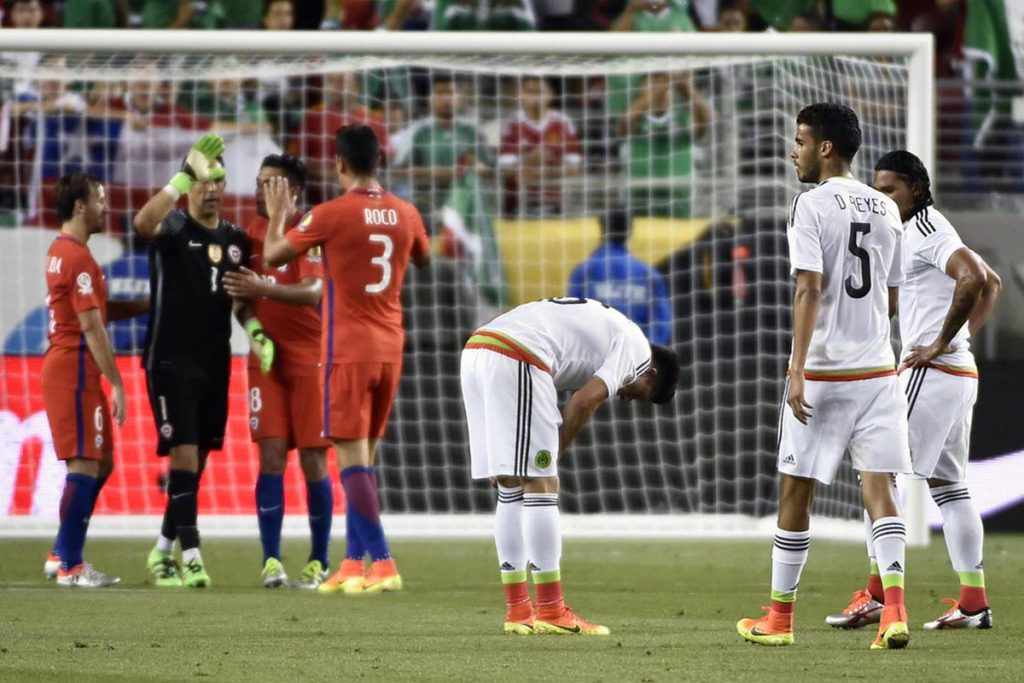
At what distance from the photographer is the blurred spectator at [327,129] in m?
13.0

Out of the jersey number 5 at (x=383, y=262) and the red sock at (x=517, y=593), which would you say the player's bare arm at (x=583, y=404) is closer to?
the red sock at (x=517, y=593)

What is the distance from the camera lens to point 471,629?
663 cm

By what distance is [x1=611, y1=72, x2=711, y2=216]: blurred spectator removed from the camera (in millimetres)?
12875

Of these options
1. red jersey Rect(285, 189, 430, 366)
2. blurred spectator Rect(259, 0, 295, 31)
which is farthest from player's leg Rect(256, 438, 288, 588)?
blurred spectator Rect(259, 0, 295, 31)

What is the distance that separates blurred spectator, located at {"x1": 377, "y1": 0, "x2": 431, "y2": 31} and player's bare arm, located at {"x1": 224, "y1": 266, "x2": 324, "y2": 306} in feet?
21.4

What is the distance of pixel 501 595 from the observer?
820 centimetres

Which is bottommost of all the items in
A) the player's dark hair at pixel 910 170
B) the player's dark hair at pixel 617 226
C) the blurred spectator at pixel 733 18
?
the player's dark hair at pixel 617 226

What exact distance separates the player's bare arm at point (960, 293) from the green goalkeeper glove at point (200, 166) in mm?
3594

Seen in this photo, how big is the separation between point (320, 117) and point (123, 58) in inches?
60.1

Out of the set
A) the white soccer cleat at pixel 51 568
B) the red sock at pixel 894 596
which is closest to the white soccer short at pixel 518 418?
the red sock at pixel 894 596

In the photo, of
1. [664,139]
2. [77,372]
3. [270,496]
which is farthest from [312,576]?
[664,139]

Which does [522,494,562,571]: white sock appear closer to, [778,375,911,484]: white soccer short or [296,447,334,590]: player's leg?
[778,375,911,484]: white soccer short

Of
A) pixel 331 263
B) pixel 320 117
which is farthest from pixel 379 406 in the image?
pixel 320 117

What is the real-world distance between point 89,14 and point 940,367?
9.50 metres
